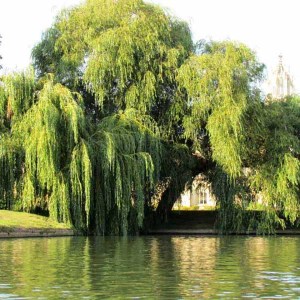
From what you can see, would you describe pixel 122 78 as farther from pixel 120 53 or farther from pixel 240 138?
pixel 240 138

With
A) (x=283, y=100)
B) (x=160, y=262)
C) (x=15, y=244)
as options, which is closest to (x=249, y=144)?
(x=283, y=100)

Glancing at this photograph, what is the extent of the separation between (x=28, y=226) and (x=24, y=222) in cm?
32

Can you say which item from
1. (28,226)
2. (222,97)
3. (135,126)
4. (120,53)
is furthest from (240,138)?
(28,226)

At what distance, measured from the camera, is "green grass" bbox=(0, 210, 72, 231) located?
3041 centimetres

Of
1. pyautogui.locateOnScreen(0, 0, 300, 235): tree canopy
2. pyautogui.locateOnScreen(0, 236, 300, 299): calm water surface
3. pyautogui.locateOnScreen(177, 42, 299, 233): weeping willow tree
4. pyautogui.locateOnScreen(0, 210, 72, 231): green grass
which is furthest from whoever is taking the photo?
pyautogui.locateOnScreen(177, 42, 299, 233): weeping willow tree

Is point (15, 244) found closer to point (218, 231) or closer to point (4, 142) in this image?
point (4, 142)

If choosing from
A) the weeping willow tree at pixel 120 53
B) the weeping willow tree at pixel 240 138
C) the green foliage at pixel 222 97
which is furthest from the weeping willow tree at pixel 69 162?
the weeping willow tree at pixel 240 138

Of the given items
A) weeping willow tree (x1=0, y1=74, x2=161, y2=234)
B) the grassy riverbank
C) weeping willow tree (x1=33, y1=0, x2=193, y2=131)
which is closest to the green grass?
the grassy riverbank

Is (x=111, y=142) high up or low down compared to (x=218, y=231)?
up

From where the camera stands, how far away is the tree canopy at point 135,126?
31875mm

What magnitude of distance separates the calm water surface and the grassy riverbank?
7.84 metres

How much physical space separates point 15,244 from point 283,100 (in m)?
21.5

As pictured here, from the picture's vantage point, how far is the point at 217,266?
16844 millimetres

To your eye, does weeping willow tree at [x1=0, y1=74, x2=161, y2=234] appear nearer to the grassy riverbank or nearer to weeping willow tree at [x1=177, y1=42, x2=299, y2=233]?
the grassy riverbank
